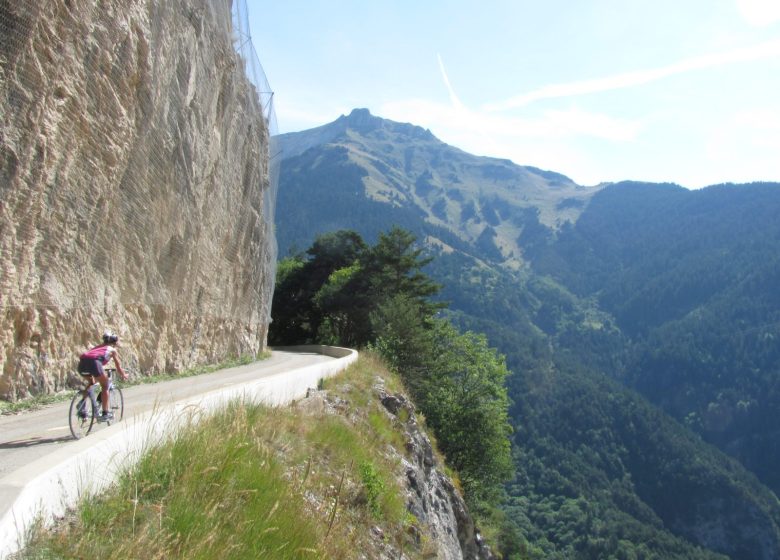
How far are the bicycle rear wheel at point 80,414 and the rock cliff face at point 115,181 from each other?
157 inches

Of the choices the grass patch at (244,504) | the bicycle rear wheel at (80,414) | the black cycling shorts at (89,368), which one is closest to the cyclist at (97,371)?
the black cycling shorts at (89,368)

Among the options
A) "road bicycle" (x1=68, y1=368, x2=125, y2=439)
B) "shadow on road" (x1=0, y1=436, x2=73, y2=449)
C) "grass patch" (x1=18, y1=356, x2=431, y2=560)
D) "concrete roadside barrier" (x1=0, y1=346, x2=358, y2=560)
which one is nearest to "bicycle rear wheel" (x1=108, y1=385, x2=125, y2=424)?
"road bicycle" (x1=68, y1=368, x2=125, y2=439)

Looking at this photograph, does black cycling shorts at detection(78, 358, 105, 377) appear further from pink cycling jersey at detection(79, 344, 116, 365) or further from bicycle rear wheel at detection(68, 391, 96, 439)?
bicycle rear wheel at detection(68, 391, 96, 439)

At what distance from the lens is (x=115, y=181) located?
1357 centimetres

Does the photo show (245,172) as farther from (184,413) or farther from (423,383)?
(184,413)

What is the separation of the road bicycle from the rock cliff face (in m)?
3.71

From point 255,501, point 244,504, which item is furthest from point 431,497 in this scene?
point 244,504

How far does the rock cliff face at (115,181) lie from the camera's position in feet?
33.8

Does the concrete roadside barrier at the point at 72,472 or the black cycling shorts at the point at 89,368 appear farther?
the black cycling shorts at the point at 89,368

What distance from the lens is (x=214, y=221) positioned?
74.3 ft

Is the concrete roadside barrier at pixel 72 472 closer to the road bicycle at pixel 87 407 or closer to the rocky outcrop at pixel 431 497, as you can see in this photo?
the road bicycle at pixel 87 407

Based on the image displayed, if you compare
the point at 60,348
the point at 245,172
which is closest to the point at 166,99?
the point at 60,348

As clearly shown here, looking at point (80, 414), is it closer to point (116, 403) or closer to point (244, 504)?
point (116, 403)

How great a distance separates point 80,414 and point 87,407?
0.19 meters
